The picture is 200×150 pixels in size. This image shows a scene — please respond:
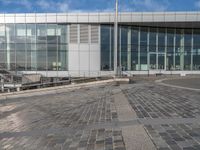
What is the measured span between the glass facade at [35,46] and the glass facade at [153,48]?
17.9 ft

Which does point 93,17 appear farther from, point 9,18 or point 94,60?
point 9,18

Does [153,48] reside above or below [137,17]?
below

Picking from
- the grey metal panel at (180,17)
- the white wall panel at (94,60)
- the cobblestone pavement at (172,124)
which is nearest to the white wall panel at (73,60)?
the white wall panel at (94,60)

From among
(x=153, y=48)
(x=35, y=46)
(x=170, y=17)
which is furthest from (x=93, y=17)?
(x=170, y=17)

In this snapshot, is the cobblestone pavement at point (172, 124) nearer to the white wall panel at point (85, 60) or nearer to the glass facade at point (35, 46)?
the white wall panel at point (85, 60)

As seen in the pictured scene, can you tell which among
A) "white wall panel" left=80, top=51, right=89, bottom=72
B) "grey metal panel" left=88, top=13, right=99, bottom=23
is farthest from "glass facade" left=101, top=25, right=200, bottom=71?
"white wall panel" left=80, top=51, right=89, bottom=72

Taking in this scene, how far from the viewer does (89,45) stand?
3381cm

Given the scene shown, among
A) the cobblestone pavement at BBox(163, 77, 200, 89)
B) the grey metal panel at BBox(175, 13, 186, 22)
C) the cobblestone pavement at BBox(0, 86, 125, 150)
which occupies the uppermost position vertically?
the grey metal panel at BBox(175, 13, 186, 22)

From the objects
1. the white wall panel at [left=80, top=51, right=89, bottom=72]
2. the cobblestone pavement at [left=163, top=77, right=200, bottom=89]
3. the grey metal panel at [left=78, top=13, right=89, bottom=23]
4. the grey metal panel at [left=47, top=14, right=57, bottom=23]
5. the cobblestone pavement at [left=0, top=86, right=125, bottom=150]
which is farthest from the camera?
the white wall panel at [left=80, top=51, right=89, bottom=72]

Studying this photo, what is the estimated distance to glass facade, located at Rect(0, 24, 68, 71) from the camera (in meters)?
34.0

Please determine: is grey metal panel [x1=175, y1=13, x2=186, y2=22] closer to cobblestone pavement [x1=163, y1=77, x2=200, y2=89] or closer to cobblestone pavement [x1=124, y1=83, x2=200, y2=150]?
cobblestone pavement [x1=163, y1=77, x2=200, y2=89]

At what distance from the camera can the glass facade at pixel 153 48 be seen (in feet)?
111

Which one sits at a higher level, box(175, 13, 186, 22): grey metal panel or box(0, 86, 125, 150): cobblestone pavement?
box(175, 13, 186, 22): grey metal panel

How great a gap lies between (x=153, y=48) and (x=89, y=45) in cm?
837
